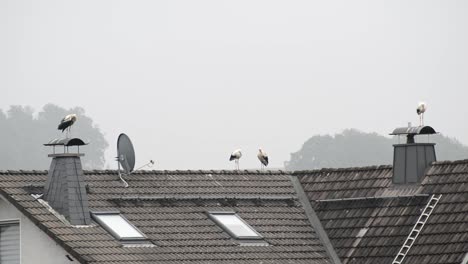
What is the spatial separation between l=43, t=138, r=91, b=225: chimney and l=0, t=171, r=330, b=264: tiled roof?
1.12 feet

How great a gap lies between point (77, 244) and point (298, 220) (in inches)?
313

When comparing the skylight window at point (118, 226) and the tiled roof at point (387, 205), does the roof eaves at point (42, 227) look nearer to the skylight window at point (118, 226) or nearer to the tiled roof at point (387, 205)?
the skylight window at point (118, 226)

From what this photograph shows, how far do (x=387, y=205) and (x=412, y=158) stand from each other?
4.63 feet

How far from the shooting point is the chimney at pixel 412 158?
4778 centimetres

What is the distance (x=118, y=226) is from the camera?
44.0m

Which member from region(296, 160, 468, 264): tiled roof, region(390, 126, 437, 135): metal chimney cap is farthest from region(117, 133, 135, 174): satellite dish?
region(390, 126, 437, 135): metal chimney cap

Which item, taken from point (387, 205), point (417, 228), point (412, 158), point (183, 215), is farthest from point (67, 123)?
point (412, 158)

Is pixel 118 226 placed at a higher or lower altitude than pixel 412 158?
lower

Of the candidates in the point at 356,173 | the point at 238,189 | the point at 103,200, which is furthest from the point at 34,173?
the point at 356,173

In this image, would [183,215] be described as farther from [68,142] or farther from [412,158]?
[412,158]

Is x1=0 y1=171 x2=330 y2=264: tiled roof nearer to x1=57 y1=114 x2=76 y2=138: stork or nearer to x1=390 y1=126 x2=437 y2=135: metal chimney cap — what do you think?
x1=57 y1=114 x2=76 y2=138: stork

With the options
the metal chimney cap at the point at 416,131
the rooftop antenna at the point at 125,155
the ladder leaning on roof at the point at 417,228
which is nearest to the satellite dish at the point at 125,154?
the rooftop antenna at the point at 125,155

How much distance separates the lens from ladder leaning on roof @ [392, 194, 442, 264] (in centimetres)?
4519

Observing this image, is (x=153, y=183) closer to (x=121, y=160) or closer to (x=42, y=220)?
(x=121, y=160)
